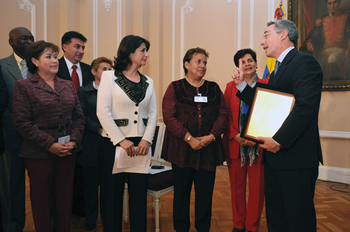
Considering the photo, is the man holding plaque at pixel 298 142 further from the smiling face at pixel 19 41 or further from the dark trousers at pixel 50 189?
the smiling face at pixel 19 41

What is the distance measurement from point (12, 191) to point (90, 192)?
68cm

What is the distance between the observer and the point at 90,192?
2.50 m

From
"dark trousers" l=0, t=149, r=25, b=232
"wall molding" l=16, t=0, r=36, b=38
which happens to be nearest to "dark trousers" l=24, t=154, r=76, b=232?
"dark trousers" l=0, t=149, r=25, b=232

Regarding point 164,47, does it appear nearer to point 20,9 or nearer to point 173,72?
point 173,72

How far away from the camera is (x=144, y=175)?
1914mm

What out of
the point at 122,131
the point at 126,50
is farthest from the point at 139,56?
the point at 122,131

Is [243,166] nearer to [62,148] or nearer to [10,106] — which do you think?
[62,148]

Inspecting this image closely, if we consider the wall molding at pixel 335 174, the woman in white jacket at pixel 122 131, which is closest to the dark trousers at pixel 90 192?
the woman in white jacket at pixel 122 131

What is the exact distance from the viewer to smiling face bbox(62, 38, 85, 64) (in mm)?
2787

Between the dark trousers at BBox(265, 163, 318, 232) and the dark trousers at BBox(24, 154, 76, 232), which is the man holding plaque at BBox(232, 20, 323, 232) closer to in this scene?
the dark trousers at BBox(265, 163, 318, 232)

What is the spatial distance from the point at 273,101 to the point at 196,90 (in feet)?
2.68

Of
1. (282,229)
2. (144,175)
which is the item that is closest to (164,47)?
(144,175)

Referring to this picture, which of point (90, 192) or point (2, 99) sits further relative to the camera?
point (90, 192)

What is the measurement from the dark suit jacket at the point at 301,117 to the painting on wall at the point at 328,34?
314 centimetres
